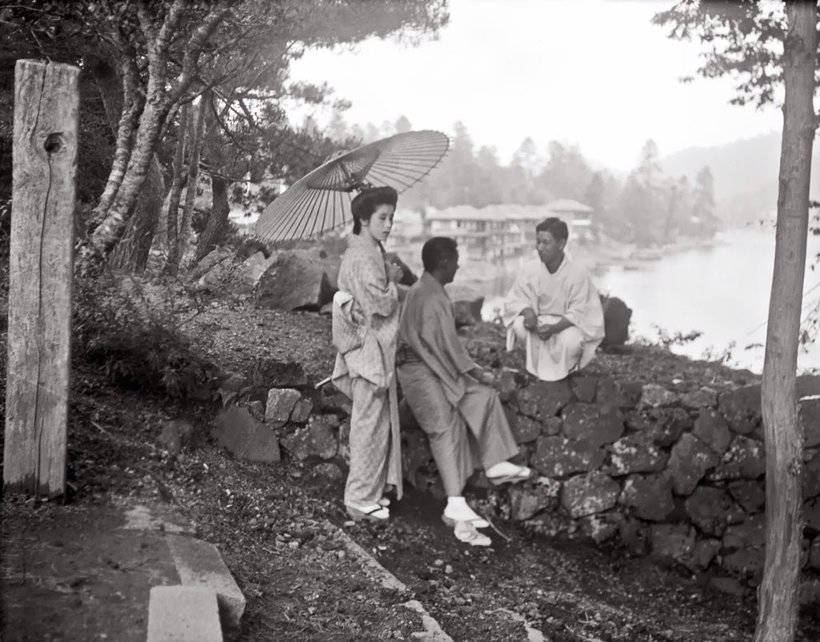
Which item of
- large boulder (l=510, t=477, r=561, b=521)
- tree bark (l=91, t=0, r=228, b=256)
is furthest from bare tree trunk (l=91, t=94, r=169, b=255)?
large boulder (l=510, t=477, r=561, b=521)

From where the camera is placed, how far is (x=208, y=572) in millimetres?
3758

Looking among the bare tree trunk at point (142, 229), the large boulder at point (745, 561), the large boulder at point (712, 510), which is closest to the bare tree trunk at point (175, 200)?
the bare tree trunk at point (142, 229)

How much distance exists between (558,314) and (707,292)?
519cm

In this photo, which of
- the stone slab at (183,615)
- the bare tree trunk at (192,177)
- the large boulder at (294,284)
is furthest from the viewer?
the bare tree trunk at (192,177)

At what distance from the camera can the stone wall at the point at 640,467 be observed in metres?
5.74

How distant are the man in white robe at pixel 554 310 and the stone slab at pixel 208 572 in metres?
2.71

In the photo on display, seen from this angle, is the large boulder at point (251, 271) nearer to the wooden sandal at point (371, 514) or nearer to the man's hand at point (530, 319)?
the man's hand at point (530, 319)

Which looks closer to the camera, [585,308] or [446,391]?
[446,391]

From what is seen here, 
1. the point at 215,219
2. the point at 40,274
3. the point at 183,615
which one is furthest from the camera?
the point at 215,219

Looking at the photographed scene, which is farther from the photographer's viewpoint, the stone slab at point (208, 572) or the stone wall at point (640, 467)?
the stone wall at point (640, 467)

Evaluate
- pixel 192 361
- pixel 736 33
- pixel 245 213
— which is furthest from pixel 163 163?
pixel 736 33

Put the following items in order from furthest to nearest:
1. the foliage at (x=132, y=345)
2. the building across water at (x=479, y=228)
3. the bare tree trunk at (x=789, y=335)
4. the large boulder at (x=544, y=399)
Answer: the building across water at (x=479, y=228) < the large boulder at (x=544, y=399) < the foliage at (x=132, y=345) < the bare tree trunk at (x=789, y=335)

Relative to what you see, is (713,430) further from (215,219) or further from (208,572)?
(215,219)

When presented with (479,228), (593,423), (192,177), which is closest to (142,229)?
(192,177)
